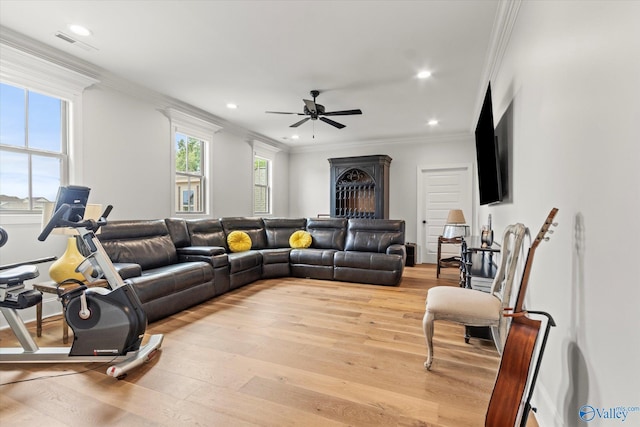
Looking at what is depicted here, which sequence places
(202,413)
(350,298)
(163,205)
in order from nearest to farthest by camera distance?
(202,413) < (350,298) < (163,205)

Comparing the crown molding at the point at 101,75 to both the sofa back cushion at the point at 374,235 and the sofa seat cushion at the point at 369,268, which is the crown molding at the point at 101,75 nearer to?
the sofa back cushion at the point at 374,235

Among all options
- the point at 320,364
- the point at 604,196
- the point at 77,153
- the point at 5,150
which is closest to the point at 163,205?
A: the point at 77,153

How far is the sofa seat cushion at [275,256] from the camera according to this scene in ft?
15.7

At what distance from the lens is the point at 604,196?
1.03 meters

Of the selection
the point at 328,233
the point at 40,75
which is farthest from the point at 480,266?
the point at 40,75

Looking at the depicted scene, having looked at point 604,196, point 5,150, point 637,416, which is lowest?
point 637,416

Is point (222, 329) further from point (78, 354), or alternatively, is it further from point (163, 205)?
point (163, 205)

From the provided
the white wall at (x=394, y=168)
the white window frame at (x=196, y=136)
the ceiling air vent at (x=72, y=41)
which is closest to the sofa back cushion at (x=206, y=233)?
the white window frame at (x=196, y=136)

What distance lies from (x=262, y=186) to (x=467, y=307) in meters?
5.57

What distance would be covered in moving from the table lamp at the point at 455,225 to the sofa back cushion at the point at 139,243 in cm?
429

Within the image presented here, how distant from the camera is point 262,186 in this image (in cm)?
683

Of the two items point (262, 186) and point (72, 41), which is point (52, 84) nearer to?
point (72, 41)

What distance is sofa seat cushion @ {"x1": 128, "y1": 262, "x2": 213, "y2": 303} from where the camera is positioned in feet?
9.10

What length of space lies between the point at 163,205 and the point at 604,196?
184 inches
